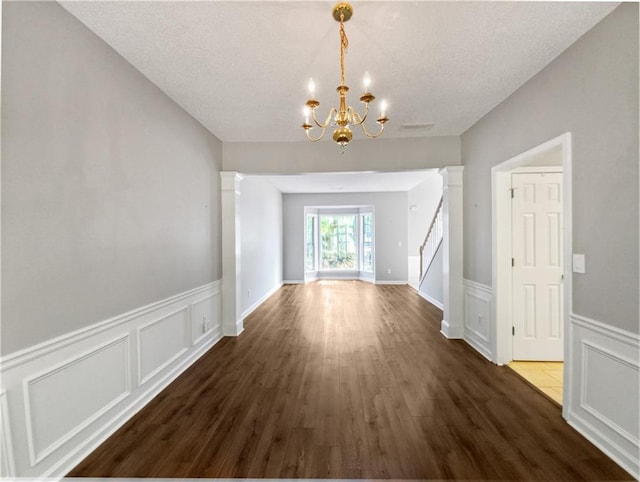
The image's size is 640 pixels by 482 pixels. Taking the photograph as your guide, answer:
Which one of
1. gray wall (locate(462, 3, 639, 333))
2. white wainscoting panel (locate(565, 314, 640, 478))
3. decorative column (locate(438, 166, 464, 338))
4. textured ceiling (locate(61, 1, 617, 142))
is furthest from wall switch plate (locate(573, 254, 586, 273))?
decorative column (locate(438, 166, 464, 338))

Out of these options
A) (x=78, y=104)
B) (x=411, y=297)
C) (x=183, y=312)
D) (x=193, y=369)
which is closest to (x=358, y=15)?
(x=78, y=104)

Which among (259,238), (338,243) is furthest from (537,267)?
(338,243)

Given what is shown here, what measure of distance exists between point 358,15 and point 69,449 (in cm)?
328

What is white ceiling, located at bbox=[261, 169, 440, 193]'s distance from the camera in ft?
20.4

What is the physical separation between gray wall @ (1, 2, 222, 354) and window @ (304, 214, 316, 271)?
6283 mm

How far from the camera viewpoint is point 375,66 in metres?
2.29

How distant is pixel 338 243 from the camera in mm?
9500

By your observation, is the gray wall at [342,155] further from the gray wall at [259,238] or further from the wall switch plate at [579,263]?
the wall switch plate at [579,263]

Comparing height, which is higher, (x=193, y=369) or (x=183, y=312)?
(x=183, y=312)

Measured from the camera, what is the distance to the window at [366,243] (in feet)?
29.2

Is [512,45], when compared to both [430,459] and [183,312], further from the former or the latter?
[183,312]

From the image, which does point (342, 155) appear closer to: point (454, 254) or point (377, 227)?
point (454, 254)

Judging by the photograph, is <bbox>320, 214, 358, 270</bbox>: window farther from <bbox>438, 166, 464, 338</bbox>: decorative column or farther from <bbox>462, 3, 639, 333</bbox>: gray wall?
<bbox>462, 3, 639, 333</bbox>: gray wall

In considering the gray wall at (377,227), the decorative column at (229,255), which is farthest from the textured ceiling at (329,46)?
the gray wall at (377,227)
